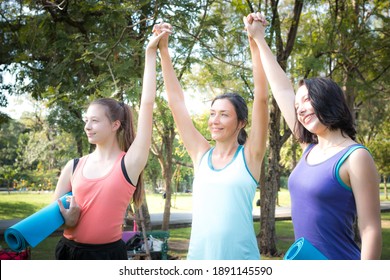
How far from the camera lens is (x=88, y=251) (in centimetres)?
214

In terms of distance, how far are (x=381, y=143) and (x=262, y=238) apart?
14202 mm

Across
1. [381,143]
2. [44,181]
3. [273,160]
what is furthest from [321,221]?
[44,181]

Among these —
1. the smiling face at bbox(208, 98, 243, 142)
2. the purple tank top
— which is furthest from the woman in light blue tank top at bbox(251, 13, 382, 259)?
the smiling face at bbox(208, 98, 243, 142)

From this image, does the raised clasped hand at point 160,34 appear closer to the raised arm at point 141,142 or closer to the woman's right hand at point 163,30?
the woman's right hand at point 163,30

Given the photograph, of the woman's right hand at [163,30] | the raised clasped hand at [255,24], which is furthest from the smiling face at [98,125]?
the raised clasped hand at [255,24]

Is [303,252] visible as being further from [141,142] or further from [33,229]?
[33,229]

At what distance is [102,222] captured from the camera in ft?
7.07

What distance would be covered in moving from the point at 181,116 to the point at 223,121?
0.82 feet

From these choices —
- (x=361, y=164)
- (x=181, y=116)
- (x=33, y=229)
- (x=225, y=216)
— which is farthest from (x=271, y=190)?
(x=361, y=164)

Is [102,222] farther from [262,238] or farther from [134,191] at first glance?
[262,238]

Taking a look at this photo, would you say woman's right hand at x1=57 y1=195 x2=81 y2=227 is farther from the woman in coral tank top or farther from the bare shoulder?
the bare shoulder

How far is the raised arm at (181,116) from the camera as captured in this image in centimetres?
224

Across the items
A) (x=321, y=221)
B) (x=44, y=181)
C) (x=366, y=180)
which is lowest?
(x=44, y=181)
